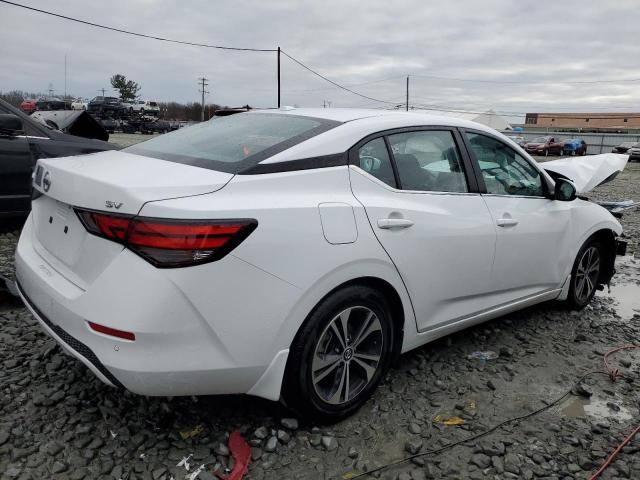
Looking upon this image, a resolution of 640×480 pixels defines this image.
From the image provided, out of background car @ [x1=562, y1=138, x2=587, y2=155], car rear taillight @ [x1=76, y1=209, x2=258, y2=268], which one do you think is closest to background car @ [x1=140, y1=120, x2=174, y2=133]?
background car @ [x1=562, y1=138, x2=587, y2=155]

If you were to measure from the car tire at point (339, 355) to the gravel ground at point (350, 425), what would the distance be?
0.16 meters

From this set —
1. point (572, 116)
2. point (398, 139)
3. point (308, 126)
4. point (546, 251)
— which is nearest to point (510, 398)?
point (546, 251)

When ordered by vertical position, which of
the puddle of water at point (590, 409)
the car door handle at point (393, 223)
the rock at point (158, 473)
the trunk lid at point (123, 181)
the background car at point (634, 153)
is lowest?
the rock at point (158, 473)

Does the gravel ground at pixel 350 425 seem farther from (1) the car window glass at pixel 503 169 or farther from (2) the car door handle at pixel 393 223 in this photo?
(1) the car window glass at pixel 503 169

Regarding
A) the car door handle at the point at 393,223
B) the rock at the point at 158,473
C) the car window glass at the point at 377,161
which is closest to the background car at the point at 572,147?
the car window glass at the point at 377,161

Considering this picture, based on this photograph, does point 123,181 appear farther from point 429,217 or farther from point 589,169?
point 589,169

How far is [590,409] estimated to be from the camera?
9.71ft

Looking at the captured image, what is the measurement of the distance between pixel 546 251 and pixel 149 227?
9.41 ft

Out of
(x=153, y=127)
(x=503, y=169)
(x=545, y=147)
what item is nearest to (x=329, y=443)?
(x=503, y=169)

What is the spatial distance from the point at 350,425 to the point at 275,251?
1.08 meters

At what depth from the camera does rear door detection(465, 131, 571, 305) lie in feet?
11.0

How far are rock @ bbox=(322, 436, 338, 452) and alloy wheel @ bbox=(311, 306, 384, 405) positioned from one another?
6.6 inches

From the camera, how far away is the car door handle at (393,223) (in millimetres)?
2566

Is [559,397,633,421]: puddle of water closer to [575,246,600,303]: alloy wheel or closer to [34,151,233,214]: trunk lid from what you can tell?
[575,246,600,303]: alloy wheel
